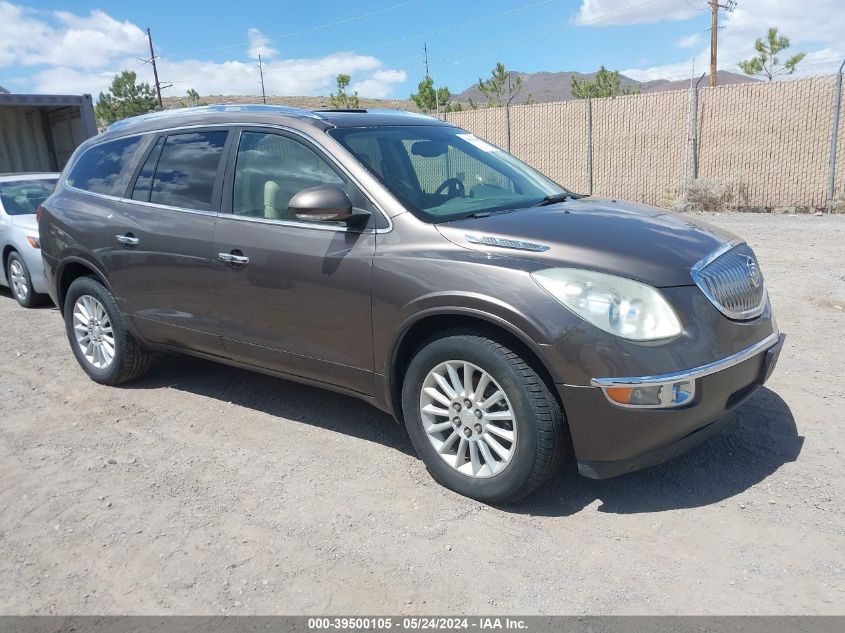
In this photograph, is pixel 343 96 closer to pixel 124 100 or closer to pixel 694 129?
pixel 124 100

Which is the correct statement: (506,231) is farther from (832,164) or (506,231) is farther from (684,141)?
(684,141)

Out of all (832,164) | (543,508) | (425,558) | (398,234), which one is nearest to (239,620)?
(425,558)

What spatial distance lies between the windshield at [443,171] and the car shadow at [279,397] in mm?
1463

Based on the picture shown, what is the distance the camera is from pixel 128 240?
4816mm

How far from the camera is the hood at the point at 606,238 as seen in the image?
124 inches

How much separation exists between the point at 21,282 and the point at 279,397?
5.18 m

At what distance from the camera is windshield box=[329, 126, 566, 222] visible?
12.6 ft

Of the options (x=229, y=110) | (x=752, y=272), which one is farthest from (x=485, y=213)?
(x=229, y=110)

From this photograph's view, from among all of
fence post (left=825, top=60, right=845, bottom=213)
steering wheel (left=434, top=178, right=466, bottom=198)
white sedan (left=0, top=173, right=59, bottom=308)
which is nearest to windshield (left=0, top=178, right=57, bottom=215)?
white sedan (left=0, top=173, right=59, bottom=308)

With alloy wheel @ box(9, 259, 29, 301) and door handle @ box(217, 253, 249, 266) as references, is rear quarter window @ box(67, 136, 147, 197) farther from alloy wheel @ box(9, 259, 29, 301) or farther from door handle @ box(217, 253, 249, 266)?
alloy wheel @ box(9, 259, 29, 301)

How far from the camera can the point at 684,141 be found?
15.7 meters

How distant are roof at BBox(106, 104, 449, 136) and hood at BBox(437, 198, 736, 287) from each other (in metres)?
1.11

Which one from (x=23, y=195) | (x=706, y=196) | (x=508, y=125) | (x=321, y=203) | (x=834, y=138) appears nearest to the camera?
(x=321, y=203)

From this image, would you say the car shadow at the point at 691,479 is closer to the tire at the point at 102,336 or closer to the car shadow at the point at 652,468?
the car shadow at the point at 652,468
